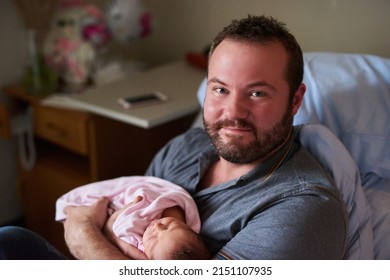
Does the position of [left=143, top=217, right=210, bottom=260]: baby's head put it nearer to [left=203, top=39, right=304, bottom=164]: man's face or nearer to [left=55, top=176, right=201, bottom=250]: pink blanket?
[left=55, top=176, right=201, bottom=250]: pink blanket

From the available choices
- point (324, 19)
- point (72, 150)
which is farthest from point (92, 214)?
point (324, 19)

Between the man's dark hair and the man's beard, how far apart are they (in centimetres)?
7

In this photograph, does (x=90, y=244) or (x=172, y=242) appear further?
(x=90, y=244)

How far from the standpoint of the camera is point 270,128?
1078mm

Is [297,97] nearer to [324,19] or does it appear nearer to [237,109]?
[237,109]

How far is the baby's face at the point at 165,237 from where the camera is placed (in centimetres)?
101

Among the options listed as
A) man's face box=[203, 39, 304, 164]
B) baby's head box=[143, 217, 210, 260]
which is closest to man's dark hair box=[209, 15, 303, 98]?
man's face box=[203, 39, 304, 164]

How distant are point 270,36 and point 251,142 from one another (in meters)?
0.22

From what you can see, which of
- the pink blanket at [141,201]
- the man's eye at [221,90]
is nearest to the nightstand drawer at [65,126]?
the pink blanket at [141,201]

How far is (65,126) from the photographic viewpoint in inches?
72.9

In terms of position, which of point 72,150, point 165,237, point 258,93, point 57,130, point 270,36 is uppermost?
point 270,36

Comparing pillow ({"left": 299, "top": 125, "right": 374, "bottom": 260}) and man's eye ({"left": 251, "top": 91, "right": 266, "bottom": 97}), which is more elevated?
man's eye ({"left": 251, "top": 91, "right": 266, "bottom": 97})

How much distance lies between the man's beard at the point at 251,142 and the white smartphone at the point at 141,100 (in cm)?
66

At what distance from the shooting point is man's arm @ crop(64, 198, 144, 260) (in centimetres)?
112
